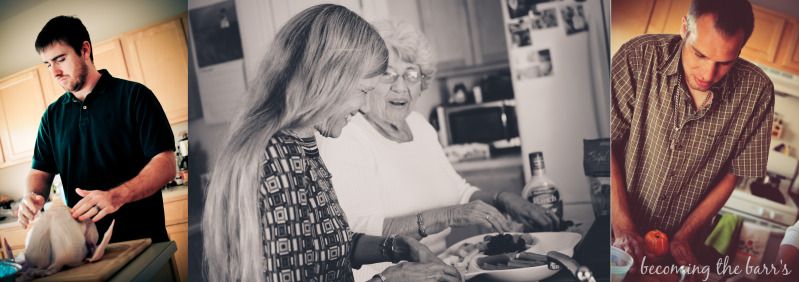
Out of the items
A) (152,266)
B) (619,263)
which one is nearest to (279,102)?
(152,266)

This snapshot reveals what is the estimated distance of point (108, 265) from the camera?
68.4 inches

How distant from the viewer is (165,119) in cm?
203

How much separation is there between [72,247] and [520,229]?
148cm

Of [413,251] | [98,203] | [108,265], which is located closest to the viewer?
[108,265]

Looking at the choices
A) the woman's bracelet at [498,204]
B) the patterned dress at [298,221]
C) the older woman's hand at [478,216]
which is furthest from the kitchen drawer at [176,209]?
the woman's bracelet at [498,204]

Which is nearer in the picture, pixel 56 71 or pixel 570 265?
pixel 570 265

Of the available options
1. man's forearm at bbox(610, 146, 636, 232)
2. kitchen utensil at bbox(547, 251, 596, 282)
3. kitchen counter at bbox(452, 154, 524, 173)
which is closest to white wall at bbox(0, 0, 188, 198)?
kitchen counter at bbox(452, 154, 524, 173)

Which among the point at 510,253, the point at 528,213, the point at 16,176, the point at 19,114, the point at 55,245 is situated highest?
the point at 19,114

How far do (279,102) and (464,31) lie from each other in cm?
68

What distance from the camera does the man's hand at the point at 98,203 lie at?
1.93 m

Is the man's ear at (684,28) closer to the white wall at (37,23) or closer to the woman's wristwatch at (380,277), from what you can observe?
the woman's wristwatch at (380,277)

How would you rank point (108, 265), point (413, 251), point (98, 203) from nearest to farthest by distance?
point (108, 265), point (413, 251), point (98, 203)

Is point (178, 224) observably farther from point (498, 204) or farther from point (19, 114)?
point (498, 204)

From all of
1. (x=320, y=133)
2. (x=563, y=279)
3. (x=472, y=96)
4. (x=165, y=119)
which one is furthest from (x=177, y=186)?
(x=563, y=279)
